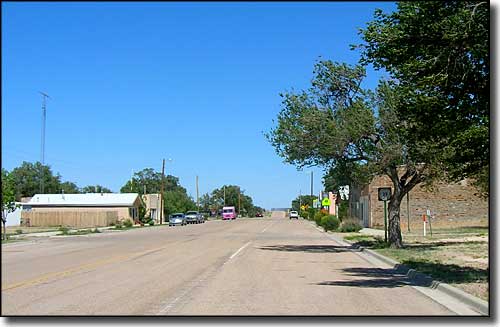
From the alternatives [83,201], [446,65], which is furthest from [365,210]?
[446,65]

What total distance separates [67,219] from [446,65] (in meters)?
67.7

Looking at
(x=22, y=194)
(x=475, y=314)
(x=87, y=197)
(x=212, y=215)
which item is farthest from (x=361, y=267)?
(x=212, y=215)

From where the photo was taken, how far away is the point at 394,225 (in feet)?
91.5

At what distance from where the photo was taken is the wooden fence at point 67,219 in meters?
74.2

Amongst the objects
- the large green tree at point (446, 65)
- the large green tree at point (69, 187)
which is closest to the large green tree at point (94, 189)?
the large green tree at point (69, 187)

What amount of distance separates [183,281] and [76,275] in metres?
3.51

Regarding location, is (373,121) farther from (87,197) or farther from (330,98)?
(87,197)

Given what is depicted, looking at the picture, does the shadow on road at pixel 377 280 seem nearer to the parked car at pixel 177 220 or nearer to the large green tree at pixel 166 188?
the parked car at pixel 177 220

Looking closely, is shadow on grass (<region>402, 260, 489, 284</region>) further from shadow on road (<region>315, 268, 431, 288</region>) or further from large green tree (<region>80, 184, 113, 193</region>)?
large green tree (<region>80, 184, 113, 193</region>)

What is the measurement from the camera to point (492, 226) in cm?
972

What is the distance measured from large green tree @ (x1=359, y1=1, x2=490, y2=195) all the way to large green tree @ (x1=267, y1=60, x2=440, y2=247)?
10961mm

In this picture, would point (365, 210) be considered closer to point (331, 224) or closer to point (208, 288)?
point (331, 224)

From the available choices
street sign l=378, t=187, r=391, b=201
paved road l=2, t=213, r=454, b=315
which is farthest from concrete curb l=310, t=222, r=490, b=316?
street sign l=378, t=187, r=391, b=201

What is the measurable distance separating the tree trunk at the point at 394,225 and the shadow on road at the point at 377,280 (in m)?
9.06
